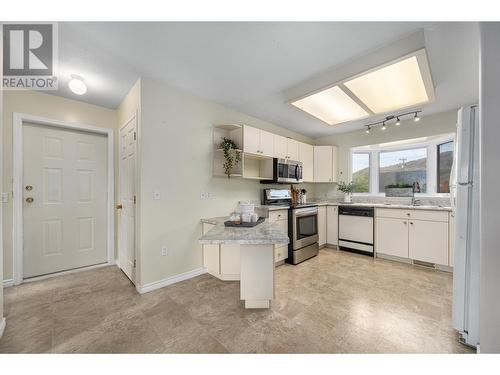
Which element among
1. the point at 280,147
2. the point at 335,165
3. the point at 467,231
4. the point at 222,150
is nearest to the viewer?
the point at 467,231

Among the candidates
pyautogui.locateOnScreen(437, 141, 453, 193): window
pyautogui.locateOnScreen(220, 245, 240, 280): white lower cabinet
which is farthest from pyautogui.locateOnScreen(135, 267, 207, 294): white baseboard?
pyautogui.locateOnScreen(437, 141, 453, 193): window

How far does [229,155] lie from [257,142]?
54cm

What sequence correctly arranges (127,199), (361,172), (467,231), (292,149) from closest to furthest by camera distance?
(467,231) < (127,199) < (292,149) < (361,172)

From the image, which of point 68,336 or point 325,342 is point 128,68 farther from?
point 325,342

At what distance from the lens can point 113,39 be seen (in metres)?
1.58

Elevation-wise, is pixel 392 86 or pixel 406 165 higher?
pixel 392 86

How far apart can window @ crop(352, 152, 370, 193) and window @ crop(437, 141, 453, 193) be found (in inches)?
42.2

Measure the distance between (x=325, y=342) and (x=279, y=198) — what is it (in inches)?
87.6

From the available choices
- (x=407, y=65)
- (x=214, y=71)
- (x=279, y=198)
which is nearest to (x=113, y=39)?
(x=214, y=71)

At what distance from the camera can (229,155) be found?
2.80 meters

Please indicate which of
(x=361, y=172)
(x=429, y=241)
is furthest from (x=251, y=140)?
(x=429, y=241)

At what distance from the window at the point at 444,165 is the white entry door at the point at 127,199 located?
4.83 m

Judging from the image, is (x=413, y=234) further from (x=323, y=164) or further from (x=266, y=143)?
(x=266, y=143)

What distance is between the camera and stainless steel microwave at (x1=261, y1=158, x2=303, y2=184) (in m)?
3.23
